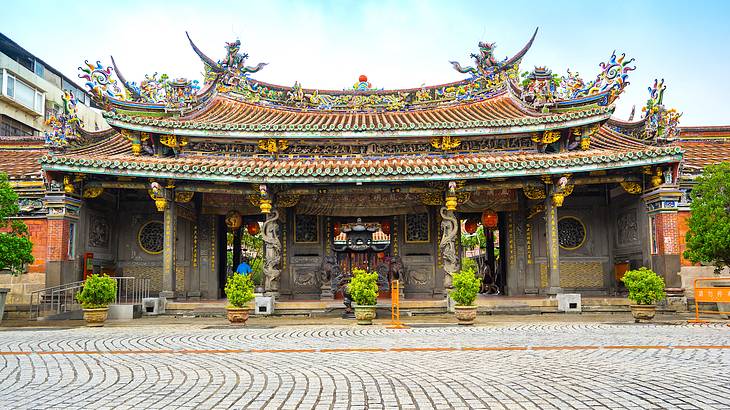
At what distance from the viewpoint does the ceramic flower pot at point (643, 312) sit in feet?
41.6

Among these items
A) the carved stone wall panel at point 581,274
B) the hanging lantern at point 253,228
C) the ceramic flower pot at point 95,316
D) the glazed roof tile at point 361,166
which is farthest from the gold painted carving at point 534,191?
the ceramic flower pot at point 95,316

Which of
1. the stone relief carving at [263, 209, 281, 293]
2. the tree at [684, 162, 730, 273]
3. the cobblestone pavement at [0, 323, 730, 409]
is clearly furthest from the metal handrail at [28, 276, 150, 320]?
the tree at [684, 162, 730, 273]

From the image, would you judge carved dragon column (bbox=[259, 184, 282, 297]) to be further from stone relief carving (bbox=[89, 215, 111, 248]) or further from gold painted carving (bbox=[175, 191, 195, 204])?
stone relief carving (bbox=[89, 215, 111, 248])

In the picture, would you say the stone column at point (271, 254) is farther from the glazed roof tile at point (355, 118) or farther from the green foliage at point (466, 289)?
the green foliage at point (466, 289)

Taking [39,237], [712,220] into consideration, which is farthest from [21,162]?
[712,220]

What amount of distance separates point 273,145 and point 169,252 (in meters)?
4.34

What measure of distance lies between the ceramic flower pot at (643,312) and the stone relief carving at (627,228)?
4315 mm

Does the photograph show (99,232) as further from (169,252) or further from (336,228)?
(336,228)

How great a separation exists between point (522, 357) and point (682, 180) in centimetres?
1094

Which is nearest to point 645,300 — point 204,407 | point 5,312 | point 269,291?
point 269,291

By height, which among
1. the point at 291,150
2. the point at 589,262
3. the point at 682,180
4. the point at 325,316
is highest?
the point at 291,150

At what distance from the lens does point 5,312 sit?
51.2ft

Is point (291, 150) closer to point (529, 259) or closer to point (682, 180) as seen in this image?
point (529, 259)

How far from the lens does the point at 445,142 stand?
16969mm
